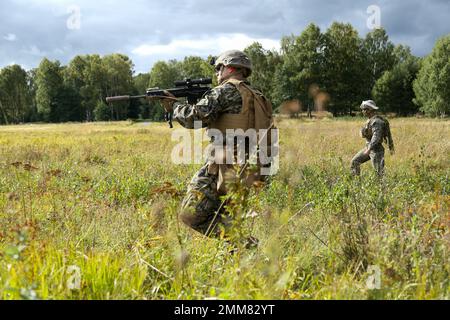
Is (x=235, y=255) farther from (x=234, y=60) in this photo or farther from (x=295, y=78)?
(x=295, y=78)

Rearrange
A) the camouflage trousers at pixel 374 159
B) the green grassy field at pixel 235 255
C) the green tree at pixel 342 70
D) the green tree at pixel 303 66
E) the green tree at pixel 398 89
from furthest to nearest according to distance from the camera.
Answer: the green tree at pixel 398 89 < the green tree at pixel 342 70 < the green tree at pixel 303 66 < the camouflage trousers at pixel 374 159 < the green grassy field at pixel 235 255

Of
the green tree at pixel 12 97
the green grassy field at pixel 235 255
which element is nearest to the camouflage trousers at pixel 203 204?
the green grassy field at pixel 235 255

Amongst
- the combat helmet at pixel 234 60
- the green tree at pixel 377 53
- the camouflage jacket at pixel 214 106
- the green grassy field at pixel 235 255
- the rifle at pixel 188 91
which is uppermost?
the green tree at pixel 377 53

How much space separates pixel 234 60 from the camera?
4.26m

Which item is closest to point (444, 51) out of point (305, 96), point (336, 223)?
point (305, 96)

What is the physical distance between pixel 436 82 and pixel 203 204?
2383 inches

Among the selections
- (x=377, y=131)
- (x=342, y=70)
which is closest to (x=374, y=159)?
(x=377, y=131)

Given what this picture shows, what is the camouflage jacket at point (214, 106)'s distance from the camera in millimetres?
4117

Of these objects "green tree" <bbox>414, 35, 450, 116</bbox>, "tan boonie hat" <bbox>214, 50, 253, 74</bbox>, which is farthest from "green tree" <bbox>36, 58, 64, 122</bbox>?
"tan boonie hat" <bbox>214, 50, 253, 74</bbox>

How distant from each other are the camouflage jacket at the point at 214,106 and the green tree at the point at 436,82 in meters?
57.0

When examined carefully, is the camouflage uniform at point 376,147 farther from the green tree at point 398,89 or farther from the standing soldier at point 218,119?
the green tree at point 398,89
